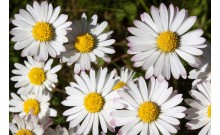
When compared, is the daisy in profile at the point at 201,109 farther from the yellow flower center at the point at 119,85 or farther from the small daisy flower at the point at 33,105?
the small daisy flower at the point at 33,105

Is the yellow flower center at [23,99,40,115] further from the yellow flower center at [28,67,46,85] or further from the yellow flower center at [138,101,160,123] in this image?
the yellow flower center at [138,101,160,123]

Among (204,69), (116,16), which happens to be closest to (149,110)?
(204,69)

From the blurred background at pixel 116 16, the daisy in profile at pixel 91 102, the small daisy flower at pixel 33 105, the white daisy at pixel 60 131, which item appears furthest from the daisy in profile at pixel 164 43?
the small daisy flower at pixel 33 105

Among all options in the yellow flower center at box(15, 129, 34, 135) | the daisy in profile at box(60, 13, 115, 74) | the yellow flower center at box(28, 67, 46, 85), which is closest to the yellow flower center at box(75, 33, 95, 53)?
the daisy in profile at box(60, 13, 115, 74)

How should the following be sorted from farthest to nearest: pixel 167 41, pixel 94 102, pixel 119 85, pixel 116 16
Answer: pixel 116 16 → pixel 119 85 → pixel 94 102 → pixel 167 41

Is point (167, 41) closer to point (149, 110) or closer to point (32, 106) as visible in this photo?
point (149, 110)

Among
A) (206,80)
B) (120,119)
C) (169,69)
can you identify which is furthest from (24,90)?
(206,80)
